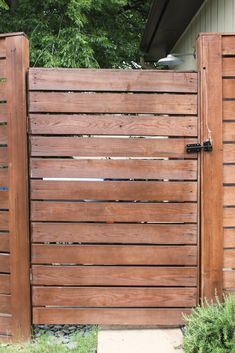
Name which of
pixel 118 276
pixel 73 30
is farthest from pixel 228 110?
pixel 73 30

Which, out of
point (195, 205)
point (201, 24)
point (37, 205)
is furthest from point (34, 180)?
point (201, 24)

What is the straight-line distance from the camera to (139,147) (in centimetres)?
279

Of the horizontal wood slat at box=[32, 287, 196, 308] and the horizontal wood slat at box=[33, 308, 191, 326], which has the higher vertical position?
the horizontal wood slat at box=[32, 287, 196, 308]

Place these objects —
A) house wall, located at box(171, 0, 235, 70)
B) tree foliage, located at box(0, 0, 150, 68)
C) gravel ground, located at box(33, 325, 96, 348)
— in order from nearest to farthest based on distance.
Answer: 1. gravel ground, located at box(33, 325, 96, 348)
2. house wall, located at box(171, 0, 235, 70)
3. tree foliage, located at box(0, 0, 150, 68)

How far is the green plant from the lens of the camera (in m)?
2.30

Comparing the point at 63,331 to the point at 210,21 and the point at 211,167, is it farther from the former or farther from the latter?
the point at 210,21

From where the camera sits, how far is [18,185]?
2758mm

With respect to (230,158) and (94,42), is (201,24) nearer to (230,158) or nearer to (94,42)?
(230,158)

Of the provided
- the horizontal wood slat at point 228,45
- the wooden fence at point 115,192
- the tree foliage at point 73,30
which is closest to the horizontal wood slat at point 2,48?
the wooden fence at point 115,192

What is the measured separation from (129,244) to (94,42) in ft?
19.4

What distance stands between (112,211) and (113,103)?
0.75m

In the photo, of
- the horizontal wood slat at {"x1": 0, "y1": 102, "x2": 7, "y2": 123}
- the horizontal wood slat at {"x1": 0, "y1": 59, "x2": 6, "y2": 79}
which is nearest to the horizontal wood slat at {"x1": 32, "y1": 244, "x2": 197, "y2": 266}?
the horizontal wood slat at {"x1": 0, "y1": 102, "x2": 7, "y2": 123}

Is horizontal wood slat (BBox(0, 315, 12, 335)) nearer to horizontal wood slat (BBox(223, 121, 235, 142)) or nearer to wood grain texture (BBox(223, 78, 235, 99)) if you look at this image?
horizontal wood slat (BBox(223, 121, 235, 142))

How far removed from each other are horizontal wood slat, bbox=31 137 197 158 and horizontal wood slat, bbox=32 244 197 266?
645 millimetres
